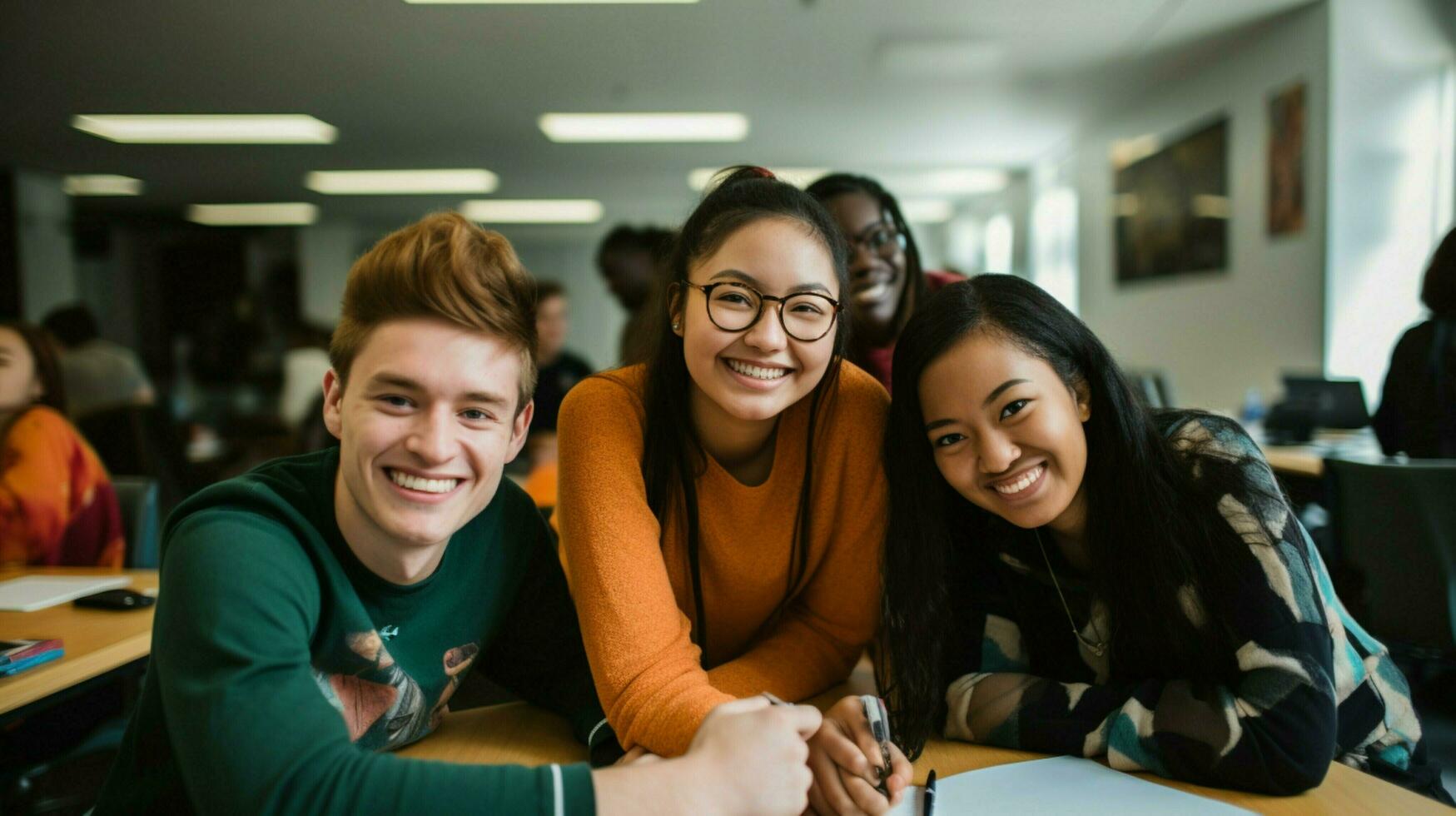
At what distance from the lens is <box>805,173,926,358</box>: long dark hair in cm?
198

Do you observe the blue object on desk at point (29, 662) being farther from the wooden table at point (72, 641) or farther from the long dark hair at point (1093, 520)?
the long dark hair at point (1093, 520)

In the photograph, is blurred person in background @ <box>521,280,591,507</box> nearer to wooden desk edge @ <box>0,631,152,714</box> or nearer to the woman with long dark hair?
wooden desk edge @ <box>0,631,152,714</box>

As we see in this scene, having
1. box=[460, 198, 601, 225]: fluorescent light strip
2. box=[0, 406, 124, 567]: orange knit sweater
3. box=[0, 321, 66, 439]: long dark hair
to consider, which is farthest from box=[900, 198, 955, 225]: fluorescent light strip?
box=[0, 406, 124, 567]: orange knit sweater

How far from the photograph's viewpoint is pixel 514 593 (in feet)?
3.63

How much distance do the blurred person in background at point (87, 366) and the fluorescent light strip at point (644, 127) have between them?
128 inches

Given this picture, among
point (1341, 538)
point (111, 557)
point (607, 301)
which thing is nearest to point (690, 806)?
point (111, 557)

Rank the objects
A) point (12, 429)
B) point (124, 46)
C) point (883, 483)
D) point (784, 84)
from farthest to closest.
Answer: point (784, 84) < point (124, 46) < point (12, 429) < point (883, 483)

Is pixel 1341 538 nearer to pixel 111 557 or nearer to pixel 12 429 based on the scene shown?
pixel 111 557

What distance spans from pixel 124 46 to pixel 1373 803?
6.16 meters

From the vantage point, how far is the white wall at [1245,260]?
177 inches

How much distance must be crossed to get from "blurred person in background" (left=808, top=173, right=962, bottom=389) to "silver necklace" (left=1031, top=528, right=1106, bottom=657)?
2.59 ft

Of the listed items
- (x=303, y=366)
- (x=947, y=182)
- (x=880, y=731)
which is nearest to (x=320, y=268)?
(x=303, y=366)

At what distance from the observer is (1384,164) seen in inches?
171

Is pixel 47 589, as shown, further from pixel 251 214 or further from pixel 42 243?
pixel 251 214
